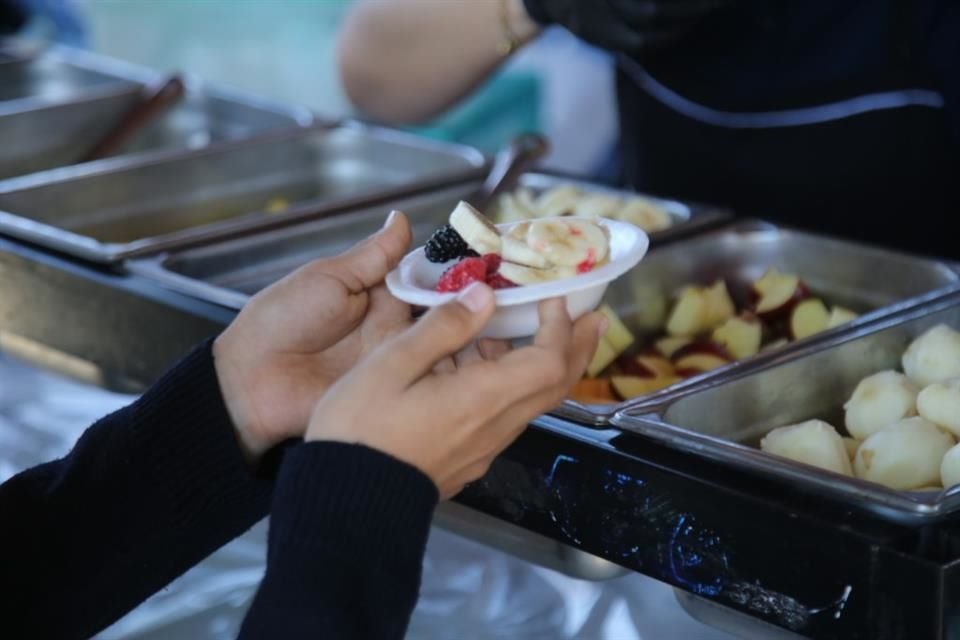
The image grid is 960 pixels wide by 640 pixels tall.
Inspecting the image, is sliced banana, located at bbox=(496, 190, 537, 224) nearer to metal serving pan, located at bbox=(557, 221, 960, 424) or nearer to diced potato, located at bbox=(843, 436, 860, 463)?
metal serving pan, located at bbox=(557, 221, 960, 424)

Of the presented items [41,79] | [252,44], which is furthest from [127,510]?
[252,44]

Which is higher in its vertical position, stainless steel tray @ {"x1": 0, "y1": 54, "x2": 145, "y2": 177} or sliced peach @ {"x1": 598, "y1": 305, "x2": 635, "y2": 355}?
sliced peach @ {"x1": 598, "y1": 305, "x2": 635, "y2": 355}

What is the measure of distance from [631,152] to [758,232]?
2.13 ft

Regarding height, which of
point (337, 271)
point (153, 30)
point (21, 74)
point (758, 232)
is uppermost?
point (337, 271)

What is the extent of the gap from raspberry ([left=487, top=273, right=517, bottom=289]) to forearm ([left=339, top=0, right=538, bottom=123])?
92 cm

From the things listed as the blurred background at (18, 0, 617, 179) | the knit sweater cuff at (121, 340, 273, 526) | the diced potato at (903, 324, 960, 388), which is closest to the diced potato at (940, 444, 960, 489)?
the diced potato at (903, 324, 960, 388)

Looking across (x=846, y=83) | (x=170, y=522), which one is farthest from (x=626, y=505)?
(x=846, y=83)

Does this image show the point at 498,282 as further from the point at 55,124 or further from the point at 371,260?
the point at 55,124

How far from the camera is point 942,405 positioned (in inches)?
48.0

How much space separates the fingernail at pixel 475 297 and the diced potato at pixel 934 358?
1.78 ft

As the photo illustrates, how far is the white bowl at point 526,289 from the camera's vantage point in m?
1.00

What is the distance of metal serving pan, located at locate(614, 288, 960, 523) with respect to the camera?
42.5 inches

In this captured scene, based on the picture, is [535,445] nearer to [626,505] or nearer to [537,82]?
[626,505]

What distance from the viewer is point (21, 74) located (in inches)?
106
